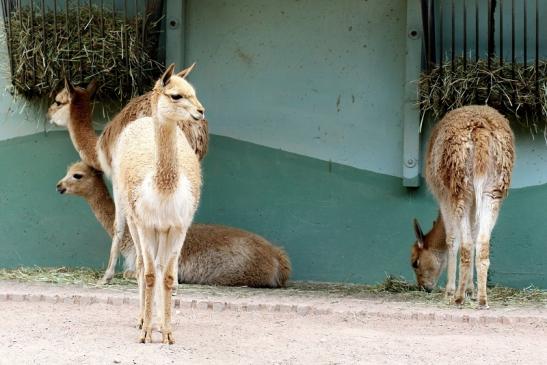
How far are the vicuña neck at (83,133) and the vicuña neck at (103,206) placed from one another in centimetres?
21

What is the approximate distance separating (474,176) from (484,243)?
49cm

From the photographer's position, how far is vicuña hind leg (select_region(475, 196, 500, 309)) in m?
7.74

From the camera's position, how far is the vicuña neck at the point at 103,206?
934 centimetres

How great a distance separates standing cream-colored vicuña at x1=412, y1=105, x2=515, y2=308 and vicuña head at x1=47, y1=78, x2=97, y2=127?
3000 mm

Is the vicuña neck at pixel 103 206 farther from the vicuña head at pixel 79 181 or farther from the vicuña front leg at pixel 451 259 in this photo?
the vicuña front leg at pixel 451 259

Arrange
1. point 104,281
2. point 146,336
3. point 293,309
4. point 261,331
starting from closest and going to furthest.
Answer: point 146,336, point 261,331, point 293,309, point 104,281

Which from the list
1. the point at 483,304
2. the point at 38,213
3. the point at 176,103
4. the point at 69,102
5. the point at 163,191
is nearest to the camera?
the point at 176,103

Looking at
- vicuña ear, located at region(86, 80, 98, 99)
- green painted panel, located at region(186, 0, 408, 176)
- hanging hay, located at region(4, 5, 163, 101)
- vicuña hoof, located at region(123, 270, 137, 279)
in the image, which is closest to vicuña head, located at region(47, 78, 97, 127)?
vicuña ear, located at region(86, 80, 98, 99)

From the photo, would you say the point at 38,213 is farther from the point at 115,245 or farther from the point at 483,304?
the point at 483,304

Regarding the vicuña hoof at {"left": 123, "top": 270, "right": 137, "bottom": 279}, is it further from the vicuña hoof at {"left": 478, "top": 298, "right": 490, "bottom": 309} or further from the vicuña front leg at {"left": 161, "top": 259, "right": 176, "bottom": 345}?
the vicuña front leg at {"left": 161, "top": 259, "right": 176, "bottom": 345}

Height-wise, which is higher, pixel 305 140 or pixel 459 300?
pixel 305 140

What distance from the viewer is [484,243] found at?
25.4ft

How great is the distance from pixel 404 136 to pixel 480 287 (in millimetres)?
1930

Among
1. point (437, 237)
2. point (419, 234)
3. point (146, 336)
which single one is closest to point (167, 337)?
point (146, 336)
